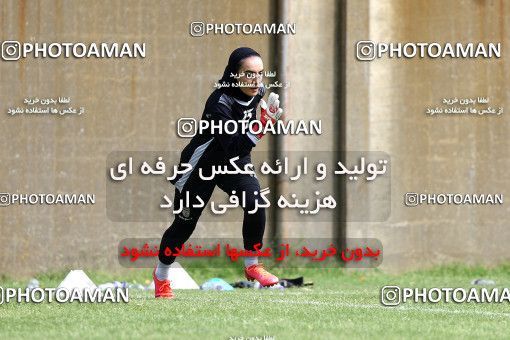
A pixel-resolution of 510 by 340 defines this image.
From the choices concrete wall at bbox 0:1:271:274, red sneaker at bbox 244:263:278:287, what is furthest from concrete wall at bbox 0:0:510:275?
red sneaker at bbox 244:263:278:287

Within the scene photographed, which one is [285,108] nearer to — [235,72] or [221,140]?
[235,72]

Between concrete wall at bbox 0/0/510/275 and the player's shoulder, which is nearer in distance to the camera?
the player's shoulder

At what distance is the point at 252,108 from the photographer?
9.20 metres

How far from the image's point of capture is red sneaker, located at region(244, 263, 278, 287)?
913 centimetres

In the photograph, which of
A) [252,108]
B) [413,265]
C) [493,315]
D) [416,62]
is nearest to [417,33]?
[416,62]

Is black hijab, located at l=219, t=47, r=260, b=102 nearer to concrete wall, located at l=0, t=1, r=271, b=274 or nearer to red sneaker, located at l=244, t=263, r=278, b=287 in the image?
red sneaker, located at l=244, t=263, r=278, b=287

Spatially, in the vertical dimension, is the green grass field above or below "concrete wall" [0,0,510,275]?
below

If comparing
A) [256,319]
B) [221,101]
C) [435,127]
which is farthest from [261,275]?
[435,127]

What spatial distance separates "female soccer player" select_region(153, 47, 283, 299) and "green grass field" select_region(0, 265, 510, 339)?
57 cm

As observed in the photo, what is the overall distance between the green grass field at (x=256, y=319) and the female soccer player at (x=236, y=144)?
57cm

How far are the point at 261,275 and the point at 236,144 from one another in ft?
3.21

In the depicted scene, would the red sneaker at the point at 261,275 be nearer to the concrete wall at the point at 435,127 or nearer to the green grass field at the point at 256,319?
the green grass field at the point at 256,319

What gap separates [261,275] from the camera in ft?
30.2

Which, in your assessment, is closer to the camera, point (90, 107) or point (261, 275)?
point (261, 275)
